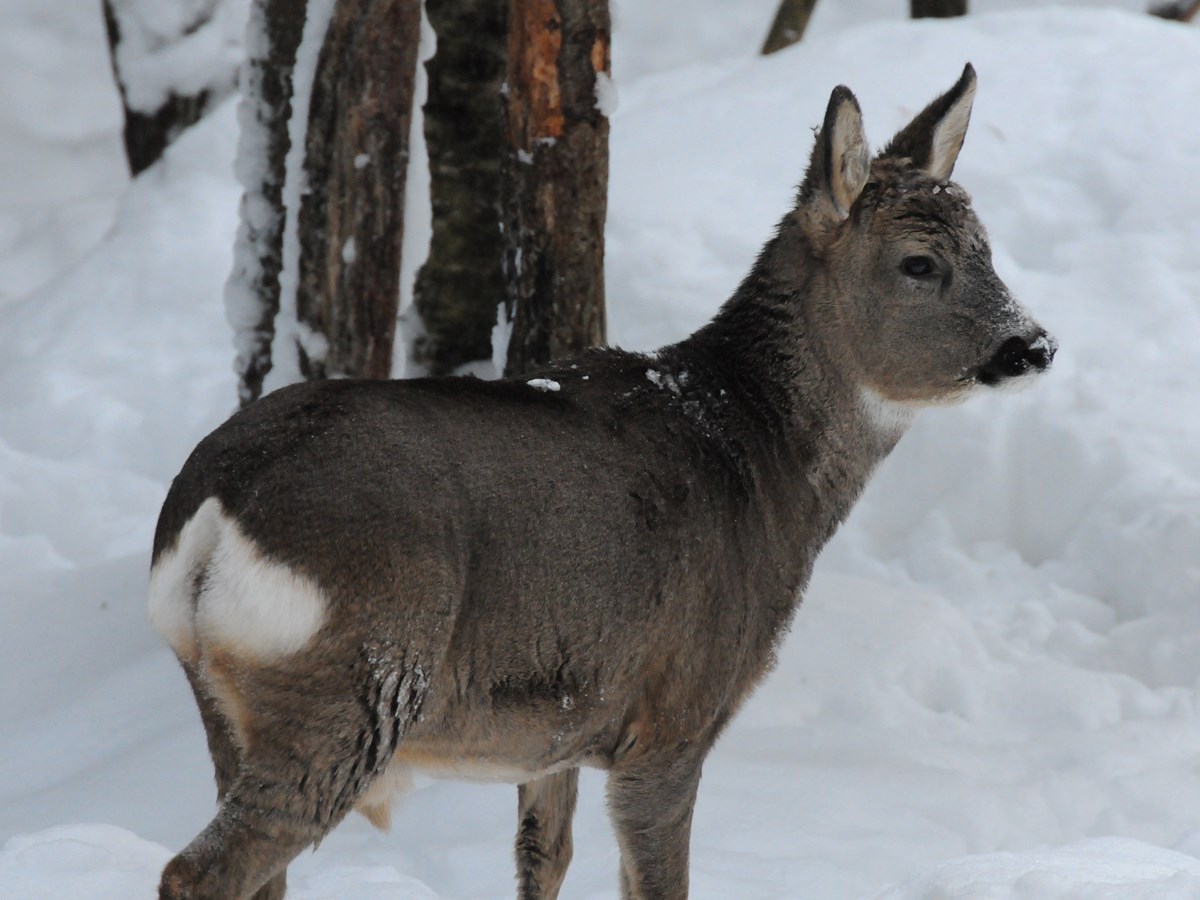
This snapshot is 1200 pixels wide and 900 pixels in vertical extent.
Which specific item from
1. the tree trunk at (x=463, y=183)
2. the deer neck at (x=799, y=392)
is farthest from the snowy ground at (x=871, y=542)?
the tree trunk at (x=463, y=183)

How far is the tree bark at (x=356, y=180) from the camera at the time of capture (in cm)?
652

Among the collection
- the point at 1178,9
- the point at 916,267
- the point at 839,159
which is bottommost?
the point at 1178,9

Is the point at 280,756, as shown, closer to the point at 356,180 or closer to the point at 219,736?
the point at 219,736

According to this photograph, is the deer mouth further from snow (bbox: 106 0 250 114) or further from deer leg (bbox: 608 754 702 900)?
snow (bbox: 106 0 250 114)

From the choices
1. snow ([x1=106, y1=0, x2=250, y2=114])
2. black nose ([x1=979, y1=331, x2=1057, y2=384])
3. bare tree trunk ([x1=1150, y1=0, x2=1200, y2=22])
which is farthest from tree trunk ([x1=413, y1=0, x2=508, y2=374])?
bare tree trunk ([x1=1150, y1=0, x2=1200, y2=22])

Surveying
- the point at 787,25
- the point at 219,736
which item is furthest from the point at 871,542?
the point at 787,25

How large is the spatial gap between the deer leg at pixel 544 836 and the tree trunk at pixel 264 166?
3.35 meters

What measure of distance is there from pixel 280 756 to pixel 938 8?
Result: 1075cm

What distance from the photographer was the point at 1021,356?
422 centimetres

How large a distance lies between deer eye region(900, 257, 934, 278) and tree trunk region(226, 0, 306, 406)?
3.67 metres

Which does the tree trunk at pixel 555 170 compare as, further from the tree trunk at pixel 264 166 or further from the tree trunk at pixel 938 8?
the tree trunk at pixel 938 8

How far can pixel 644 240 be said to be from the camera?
921cm

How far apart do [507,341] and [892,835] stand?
2425 millimetres

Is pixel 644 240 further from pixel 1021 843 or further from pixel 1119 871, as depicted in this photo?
pixel 1119 871
